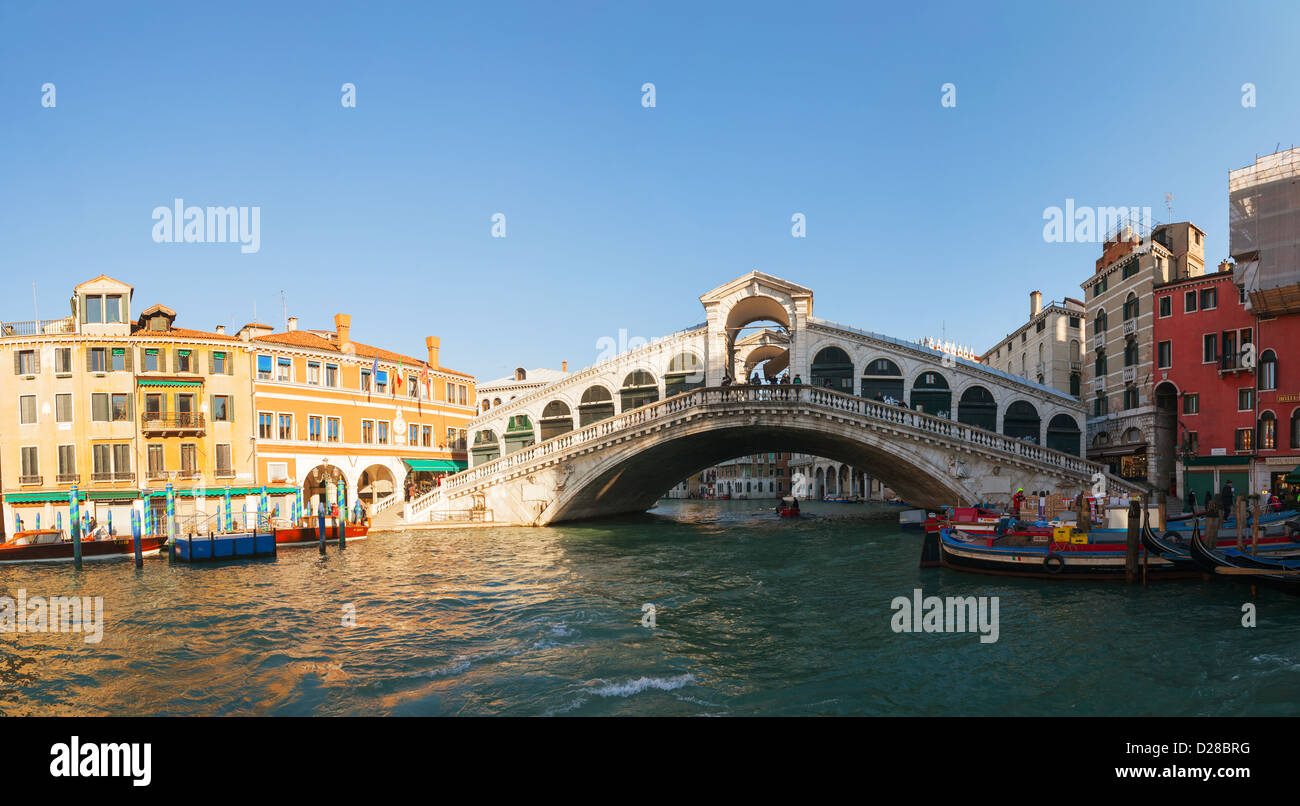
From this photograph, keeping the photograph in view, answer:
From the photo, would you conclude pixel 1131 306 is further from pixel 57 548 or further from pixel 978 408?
pixel 57 548

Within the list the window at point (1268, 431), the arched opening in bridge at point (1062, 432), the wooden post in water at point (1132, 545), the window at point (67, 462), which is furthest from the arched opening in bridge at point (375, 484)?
the window at point (1268, 431)

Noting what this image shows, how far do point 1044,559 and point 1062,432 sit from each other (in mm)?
14889

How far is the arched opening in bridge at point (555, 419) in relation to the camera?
32.3 metres

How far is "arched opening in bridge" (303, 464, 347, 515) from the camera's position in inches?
1166

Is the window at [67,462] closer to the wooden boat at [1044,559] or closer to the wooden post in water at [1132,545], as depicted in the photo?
the wooden boat at [1044,559]

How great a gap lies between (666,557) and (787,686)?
12.2m

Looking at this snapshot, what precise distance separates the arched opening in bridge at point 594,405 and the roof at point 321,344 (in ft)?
29.3

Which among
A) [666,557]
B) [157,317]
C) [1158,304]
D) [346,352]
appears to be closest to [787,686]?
[666,557]

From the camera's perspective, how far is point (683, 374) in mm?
30297

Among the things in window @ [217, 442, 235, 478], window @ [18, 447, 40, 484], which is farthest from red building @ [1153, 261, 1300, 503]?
window @ [18, 447, 40, 484]

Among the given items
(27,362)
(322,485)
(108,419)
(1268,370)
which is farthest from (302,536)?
(1268,370)
